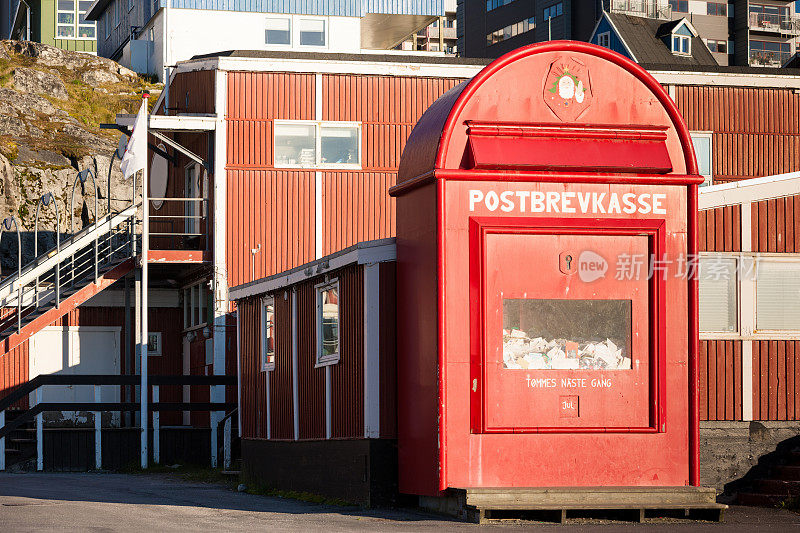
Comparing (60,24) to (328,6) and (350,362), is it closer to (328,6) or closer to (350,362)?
(328,6)

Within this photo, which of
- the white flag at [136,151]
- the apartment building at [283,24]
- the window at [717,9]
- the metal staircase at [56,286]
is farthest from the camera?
the window at [717,9]

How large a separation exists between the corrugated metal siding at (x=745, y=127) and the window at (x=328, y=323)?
42.3 ft

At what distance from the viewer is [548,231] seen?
1421 centimetres

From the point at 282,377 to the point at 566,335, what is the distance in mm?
6170

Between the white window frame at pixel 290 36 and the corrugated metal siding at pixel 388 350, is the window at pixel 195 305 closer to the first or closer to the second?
the corrugated metal siding at pixel 388 350

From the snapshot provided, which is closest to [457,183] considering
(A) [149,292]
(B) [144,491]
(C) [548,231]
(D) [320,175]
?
(C) [548,231]

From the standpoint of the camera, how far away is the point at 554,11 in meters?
79.8

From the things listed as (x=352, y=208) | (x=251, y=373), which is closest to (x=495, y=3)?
(x=352, y=208)

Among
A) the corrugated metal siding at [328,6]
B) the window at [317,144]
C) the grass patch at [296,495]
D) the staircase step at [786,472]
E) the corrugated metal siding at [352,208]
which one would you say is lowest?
the grass patch at [296,495]

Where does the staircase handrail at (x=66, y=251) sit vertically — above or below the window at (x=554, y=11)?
below

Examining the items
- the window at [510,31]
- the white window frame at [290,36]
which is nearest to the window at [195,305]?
the white window frame at [290,36]

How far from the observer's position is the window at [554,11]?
259 feet

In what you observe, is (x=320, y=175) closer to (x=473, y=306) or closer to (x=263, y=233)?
(x=263, y=233)

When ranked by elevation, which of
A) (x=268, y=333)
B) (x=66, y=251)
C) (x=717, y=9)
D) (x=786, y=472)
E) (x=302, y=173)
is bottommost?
(x=786, y=472)
